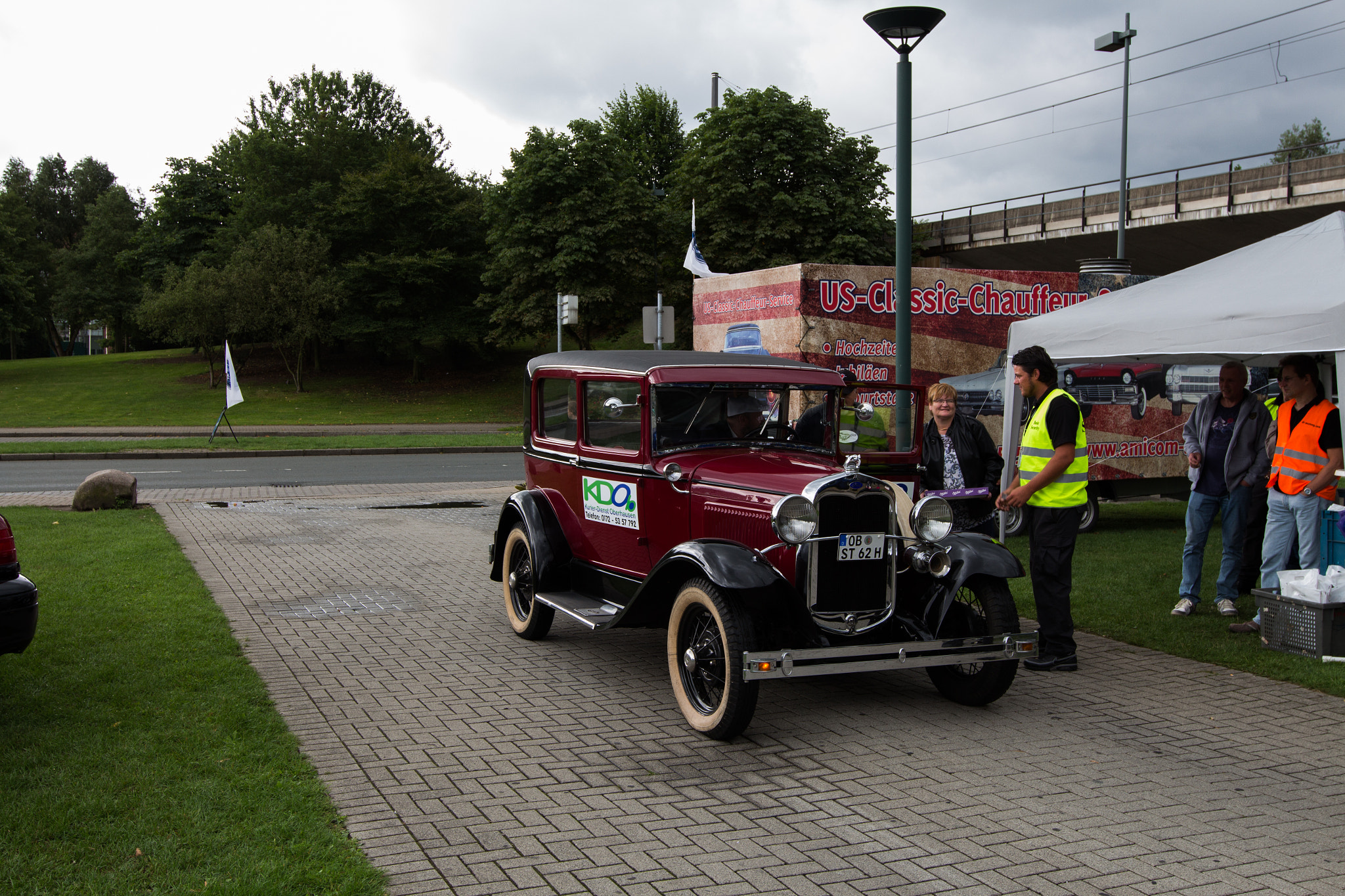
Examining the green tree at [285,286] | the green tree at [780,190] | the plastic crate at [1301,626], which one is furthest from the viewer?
the green tree at [285,286]

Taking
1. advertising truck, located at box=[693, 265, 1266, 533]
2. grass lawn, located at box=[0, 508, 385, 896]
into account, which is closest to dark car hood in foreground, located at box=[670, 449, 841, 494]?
grass lawn, located at box=[0, 508, 385, 896]

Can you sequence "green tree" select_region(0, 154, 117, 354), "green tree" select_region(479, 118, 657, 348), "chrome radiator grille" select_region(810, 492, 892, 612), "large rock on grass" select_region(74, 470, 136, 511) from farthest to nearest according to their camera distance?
"green tree" select_region(0, 154, 117, 354)
"green tree" select_region(479, 118, 657, 348)
"large rock on grass" select_region(74, 470, 136, 511)
"chrome radiator grille" select_region(810, 492, 892, 612)

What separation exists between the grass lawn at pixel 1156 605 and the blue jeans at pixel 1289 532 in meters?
0.52

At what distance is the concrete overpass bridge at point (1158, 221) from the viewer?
1294 inches

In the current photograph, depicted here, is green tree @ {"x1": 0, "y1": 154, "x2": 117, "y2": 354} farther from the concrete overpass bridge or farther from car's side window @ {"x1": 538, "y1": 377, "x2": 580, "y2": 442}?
car's side window @ {"x1": 538, "y1": 377, "x2": 580, "y2": 442}

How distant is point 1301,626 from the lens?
6.63 m

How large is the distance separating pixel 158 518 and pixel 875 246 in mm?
30378

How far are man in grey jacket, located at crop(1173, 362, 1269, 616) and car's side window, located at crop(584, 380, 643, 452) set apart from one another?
4386 millimetres

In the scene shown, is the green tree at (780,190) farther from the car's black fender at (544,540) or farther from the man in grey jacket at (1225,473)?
the car's black fender at (544,540)

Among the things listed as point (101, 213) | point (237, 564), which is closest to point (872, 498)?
point (237, 564)

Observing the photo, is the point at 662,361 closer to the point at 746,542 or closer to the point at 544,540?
the point at 746,542

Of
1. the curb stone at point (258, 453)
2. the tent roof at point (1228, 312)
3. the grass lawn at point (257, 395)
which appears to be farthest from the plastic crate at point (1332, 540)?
the grass lawn at point (257, 395)

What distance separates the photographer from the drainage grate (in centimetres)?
799

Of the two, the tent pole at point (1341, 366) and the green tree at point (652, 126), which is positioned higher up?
the green tree at point (652, 126)
